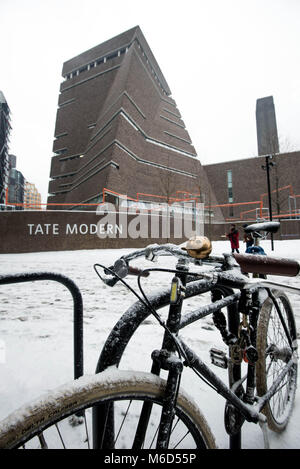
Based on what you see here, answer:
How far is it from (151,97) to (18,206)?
3147 centimetres

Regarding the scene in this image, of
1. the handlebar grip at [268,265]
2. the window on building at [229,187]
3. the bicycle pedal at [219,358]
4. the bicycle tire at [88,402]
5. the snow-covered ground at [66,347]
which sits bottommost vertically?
the snow-covered ground at [66,347]

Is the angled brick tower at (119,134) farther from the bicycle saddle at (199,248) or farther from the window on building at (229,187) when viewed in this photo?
the bicycle saddle at (199,248)

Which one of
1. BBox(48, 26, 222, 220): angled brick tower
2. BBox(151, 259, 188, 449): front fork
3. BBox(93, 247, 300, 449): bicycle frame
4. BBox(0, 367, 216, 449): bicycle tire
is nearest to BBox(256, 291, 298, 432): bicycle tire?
BBox(93, 247, 300, 449): bicycle frame

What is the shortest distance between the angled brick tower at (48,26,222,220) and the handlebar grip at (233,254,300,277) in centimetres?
2588

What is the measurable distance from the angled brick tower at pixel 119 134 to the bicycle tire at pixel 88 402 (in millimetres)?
26297

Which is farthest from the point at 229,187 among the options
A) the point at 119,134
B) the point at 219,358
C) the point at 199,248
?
the point at 199,248

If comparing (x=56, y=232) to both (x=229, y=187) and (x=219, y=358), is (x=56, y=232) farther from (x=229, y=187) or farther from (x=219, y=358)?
(x=229, y=187)

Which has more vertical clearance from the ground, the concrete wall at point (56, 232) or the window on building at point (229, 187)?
the window on building at point (229, 187)

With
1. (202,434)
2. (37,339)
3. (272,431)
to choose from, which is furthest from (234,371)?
(37,339)

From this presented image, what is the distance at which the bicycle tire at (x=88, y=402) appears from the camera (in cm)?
63

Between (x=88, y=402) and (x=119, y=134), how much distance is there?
3198cm

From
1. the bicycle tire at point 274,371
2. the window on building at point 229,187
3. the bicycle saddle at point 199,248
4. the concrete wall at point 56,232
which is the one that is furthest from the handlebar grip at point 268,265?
the window on building at point 229,187
